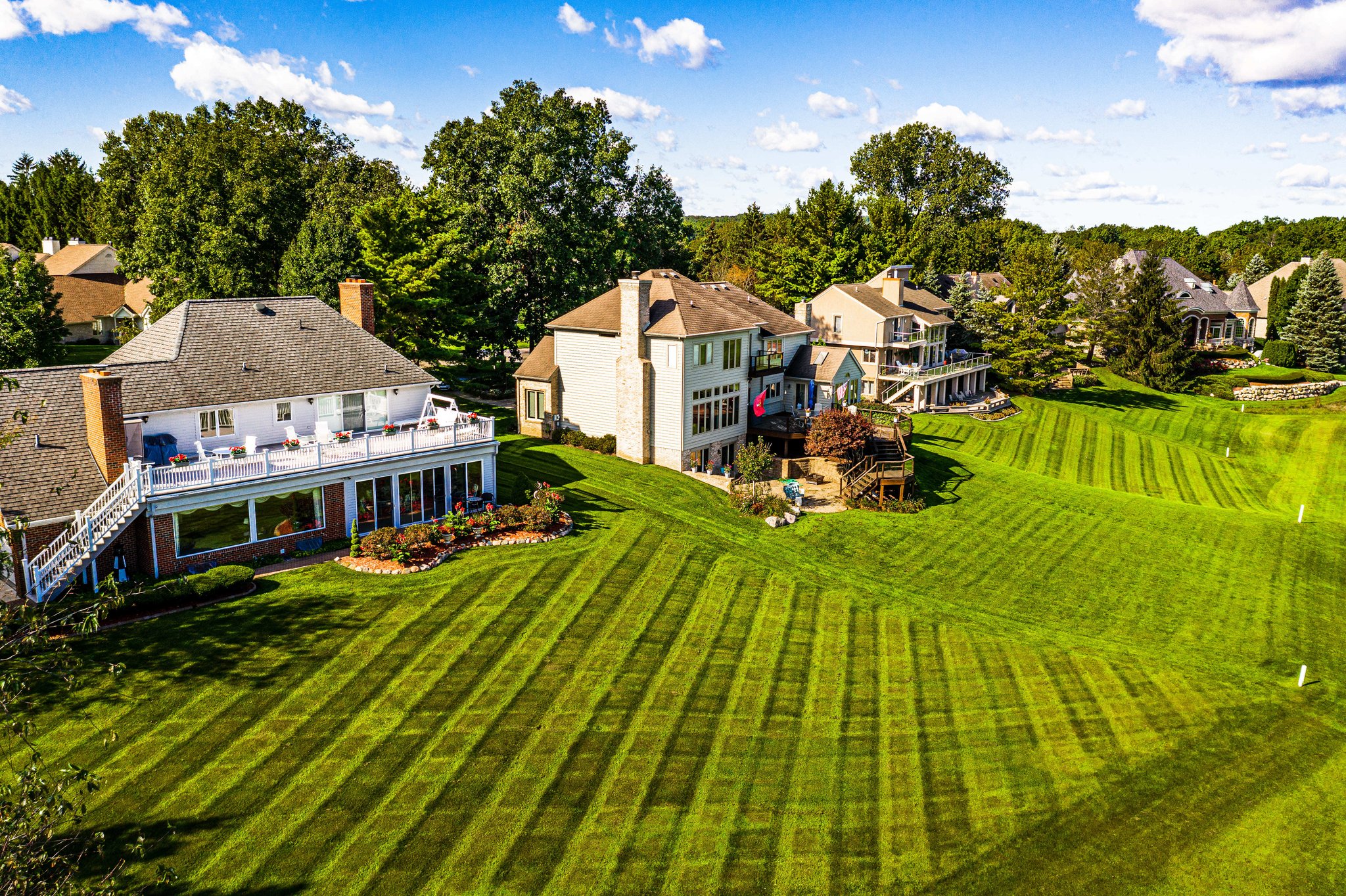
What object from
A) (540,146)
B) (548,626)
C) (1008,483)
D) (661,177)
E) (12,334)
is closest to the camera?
(548,626)

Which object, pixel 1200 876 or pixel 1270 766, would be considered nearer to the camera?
pixel 1200 876

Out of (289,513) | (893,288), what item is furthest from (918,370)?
(289,513)

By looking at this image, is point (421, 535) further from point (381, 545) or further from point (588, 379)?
point (588, 379)

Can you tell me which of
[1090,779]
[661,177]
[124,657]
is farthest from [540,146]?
[1090,779]

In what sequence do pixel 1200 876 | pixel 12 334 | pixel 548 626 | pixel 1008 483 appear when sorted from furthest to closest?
pixel 1008 483
pixel 12 334
pixel 548 626
pixel 1200 876

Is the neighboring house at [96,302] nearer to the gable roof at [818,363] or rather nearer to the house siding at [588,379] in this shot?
the house siding at [588,379]

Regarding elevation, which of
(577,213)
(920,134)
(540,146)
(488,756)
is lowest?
(488,756)

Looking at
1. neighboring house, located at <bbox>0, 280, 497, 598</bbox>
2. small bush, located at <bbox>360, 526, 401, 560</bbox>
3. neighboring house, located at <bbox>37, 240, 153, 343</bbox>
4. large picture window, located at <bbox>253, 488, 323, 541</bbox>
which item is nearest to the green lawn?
small bush, located at <bbox>360, 526, 401, 560</bbox>

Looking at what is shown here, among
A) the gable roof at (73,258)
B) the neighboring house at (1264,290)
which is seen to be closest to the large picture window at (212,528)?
the gable roof at (73,258)

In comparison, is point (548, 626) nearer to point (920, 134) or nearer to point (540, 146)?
Result: point (540, 146)
